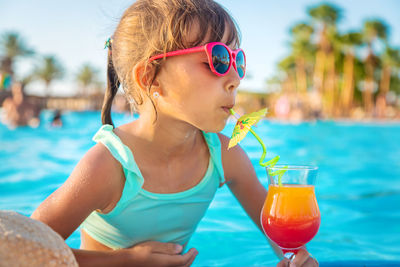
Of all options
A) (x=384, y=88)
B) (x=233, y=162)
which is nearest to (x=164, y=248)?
(x=233, y=162)

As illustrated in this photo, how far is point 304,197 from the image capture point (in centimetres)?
155

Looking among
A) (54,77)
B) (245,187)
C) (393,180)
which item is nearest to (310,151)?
(393,180)

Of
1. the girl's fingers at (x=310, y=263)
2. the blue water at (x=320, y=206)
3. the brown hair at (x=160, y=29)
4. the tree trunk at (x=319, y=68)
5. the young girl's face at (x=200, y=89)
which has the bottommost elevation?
the tree trunk at (x=319, y=68)

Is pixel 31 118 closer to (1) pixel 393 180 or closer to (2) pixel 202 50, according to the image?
(1) pixel 393 180

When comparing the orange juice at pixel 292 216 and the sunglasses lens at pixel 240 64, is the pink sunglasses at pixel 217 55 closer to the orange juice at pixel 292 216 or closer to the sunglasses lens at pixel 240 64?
the sunglasses lens at pixel 240 64

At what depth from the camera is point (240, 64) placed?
1.78 meters

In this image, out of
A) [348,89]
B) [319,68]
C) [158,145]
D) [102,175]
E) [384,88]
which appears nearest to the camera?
[102,175]

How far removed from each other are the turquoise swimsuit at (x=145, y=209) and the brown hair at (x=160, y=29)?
348mm

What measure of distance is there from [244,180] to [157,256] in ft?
2.22

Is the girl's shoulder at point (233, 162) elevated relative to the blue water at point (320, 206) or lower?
elevated

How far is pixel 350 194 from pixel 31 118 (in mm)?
16401

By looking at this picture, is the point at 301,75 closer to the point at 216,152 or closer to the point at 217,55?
the point at 216,152

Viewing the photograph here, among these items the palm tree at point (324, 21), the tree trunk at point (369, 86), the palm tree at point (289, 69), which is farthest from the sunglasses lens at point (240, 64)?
the palm tree at point (289, 69)

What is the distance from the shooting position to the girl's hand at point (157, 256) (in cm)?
171
